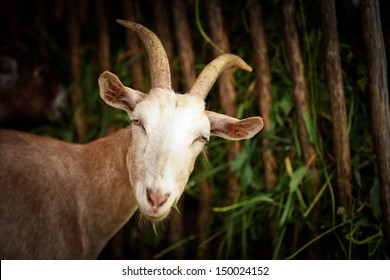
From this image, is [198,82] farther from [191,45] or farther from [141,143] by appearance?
[191,45]

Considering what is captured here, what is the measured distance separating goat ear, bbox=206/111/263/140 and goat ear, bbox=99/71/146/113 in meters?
0.58

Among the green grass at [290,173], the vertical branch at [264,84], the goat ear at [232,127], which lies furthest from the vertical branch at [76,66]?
the goat ear at [232,127]

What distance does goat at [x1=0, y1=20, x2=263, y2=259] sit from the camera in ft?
9.84

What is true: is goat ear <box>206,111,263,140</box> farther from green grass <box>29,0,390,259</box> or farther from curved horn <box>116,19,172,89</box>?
green grass <box>29,0,390,259</box>

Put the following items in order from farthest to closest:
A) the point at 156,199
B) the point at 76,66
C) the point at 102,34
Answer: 1. the point at 76,66
2. the point at 102,34
3. the point at 156,199

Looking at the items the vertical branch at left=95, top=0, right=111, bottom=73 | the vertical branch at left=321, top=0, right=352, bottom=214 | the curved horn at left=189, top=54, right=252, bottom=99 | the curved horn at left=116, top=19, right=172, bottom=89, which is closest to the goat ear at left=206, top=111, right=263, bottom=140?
the curved horn at left=189, top=54, right=252, bottom=99

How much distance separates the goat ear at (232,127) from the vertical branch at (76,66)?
8.31 ft

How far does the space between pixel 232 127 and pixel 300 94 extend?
1.15 m

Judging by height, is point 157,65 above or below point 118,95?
above

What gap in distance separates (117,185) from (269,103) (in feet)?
5.80

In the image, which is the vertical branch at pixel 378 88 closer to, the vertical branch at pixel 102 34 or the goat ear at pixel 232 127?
the goat ear at pixel 232 127

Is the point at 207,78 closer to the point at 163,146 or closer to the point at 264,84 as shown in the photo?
the point at 163,146

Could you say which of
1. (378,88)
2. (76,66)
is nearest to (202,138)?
(378,88)

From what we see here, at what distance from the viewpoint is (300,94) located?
425cm
